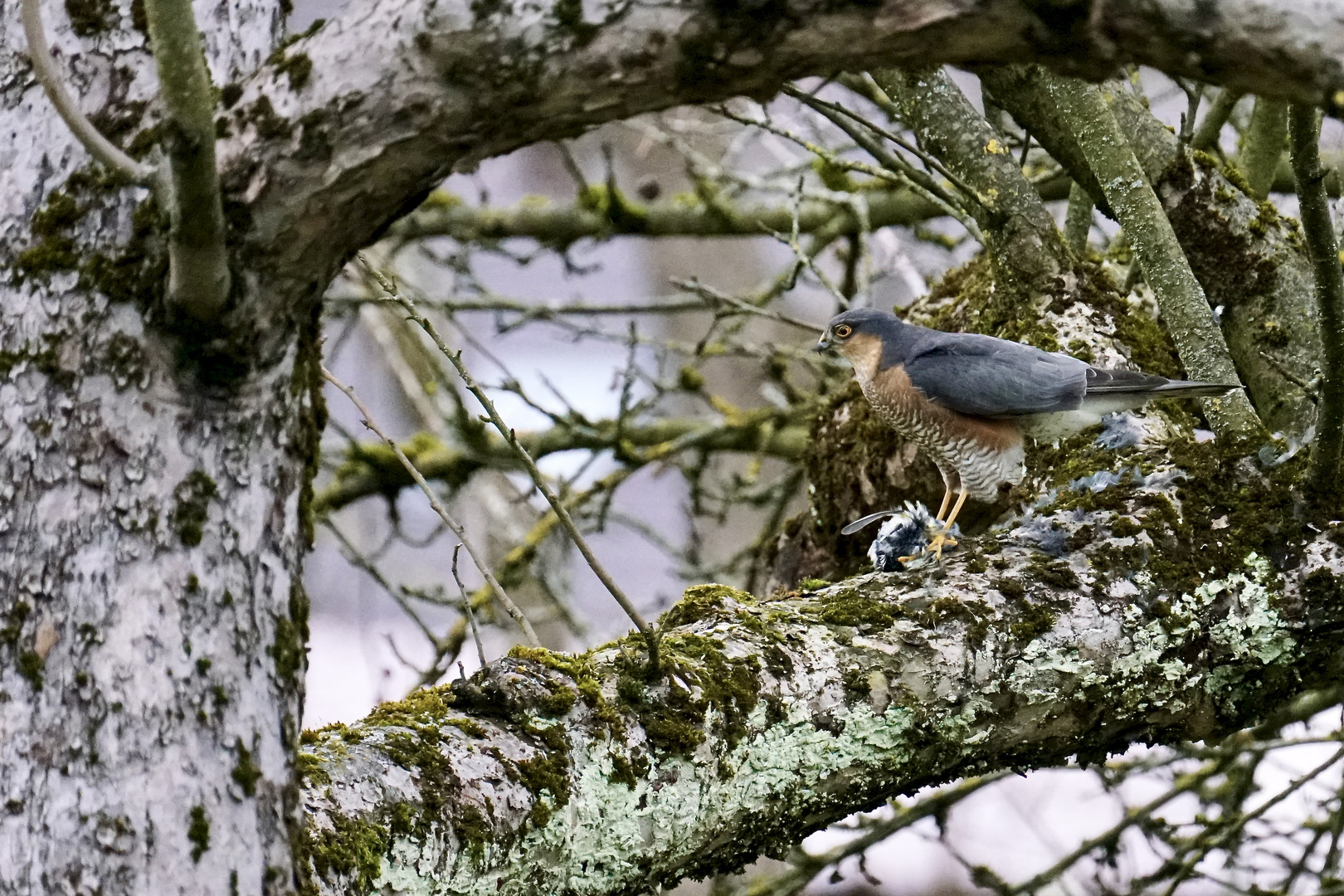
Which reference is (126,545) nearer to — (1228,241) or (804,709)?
(804,709)

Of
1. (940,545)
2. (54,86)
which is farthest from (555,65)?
(940,545)

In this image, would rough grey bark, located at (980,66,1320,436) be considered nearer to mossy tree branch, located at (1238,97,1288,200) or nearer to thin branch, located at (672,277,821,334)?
mossy tree branch, located at (1238,97,1288,200)

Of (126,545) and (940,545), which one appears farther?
(940,545)

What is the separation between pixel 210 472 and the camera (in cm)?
160

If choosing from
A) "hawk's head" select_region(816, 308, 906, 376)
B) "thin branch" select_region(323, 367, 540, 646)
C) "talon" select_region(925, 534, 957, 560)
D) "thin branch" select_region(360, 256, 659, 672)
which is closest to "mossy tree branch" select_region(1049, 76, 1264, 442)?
"talon" select_region(925, 534, 957, 560)

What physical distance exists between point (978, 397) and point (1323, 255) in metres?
1.62

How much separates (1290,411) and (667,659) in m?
2.54

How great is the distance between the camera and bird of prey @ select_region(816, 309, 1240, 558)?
3756 mm

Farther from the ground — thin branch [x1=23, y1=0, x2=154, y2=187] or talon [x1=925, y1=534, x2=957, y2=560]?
talon [x1=925, y1=534, x2=957, y2=560]

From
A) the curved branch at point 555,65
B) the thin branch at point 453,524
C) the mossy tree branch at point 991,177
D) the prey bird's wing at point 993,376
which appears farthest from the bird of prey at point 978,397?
the curved branch at point 555,65

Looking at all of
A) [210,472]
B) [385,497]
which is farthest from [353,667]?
[210,472]

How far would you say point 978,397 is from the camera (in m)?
4.05

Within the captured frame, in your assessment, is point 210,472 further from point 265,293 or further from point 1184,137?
point 1184,137

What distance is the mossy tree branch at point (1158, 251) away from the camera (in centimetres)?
336
